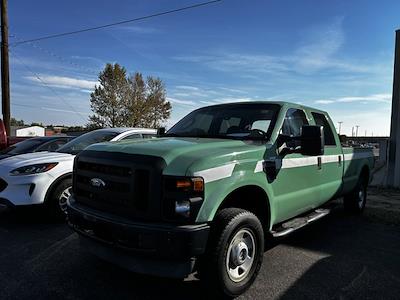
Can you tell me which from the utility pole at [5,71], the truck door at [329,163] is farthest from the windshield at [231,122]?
the utility pole at [5,71]

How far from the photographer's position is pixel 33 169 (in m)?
6.05

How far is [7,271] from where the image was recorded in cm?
421

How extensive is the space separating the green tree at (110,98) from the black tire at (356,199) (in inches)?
1774

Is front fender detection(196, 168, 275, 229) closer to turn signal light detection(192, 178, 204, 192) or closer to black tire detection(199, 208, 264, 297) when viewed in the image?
turn signal light detection(192, 178, 204, 192)

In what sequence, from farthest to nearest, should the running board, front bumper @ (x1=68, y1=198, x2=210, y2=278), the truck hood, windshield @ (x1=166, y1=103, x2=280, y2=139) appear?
windshield @ (x1=166, y1=103, x2=280, y2=139) < the running board < the truck hood < front bumper @ (x1=68, y1=198, x2=210, y2=278)

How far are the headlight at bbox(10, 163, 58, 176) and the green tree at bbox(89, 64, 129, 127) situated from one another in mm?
44839

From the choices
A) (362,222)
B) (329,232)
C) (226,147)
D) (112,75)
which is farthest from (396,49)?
(112,75)

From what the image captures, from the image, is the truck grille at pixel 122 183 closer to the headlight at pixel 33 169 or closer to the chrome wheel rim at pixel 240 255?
the chrome wheel rim at pixel 240 255

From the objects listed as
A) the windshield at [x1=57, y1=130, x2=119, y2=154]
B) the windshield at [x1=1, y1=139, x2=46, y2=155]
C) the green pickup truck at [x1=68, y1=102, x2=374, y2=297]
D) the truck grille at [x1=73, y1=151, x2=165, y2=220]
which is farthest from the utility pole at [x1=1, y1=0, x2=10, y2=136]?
the truck grille at [x1=73, y1=151, x2=165, y2=220]

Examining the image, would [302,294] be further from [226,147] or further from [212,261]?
[226,147]

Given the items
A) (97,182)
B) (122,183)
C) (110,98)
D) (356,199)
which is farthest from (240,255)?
(110,98)

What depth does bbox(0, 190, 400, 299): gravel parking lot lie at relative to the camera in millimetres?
3754

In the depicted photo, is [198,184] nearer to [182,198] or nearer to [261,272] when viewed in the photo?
[182,198]

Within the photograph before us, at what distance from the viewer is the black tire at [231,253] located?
134 inches
